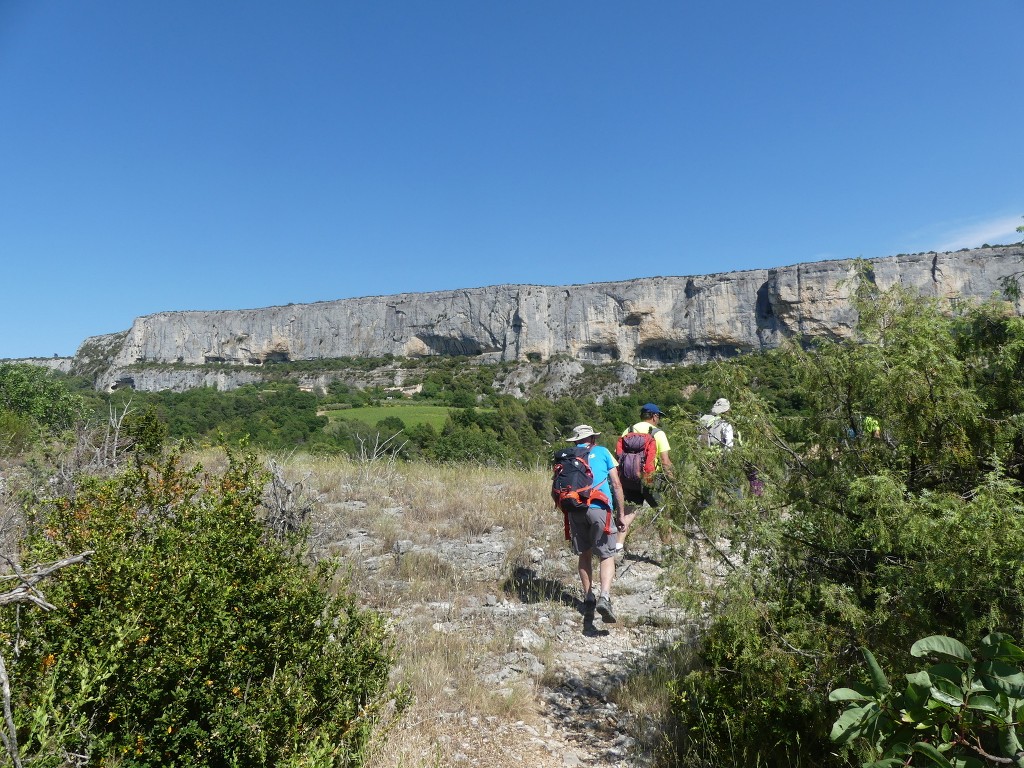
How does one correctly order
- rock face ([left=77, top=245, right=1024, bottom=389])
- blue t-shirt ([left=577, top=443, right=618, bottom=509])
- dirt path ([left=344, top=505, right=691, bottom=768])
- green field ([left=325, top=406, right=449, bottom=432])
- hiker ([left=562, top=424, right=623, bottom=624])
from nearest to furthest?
dirt path ([left=344, top=505, right=691, bottom=768])
hiker ([left=562, top=424, right=623, bottom=624])
blue t-shirt ([left=577, top=443, right=618, bottom=509])
green field ([left=325, top=406, right=449, bottom=432])
rock face ([left=77, top=245, right=1024, bottom=389])

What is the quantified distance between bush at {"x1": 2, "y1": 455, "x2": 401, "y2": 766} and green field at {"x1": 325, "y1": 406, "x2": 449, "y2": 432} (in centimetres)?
3076

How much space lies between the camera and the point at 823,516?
237 cm

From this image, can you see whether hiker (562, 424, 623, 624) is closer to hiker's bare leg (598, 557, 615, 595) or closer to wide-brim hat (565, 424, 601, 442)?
hiker's bare leg (598, 557, 615, 595)

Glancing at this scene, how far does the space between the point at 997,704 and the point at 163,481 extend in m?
3.98

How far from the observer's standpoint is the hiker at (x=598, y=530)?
4.65 m

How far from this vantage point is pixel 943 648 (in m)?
1.38

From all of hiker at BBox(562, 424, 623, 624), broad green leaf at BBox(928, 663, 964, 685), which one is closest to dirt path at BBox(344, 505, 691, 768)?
hiker at BBox(562, 424, 623, 624)

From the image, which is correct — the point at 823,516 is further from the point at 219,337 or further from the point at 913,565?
the point at 219,337

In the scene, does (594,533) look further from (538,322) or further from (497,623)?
(538,322)

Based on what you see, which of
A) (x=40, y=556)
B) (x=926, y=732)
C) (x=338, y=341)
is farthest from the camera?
(x=338, y=341)

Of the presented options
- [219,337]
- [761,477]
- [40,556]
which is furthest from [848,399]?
[219,337]

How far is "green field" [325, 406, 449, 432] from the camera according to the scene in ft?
119

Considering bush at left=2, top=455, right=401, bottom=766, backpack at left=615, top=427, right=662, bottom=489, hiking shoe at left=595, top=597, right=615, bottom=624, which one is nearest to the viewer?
bush at left=2, top=455, right=401, bottom=766

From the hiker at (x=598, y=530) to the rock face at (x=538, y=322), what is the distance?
2299 inches
